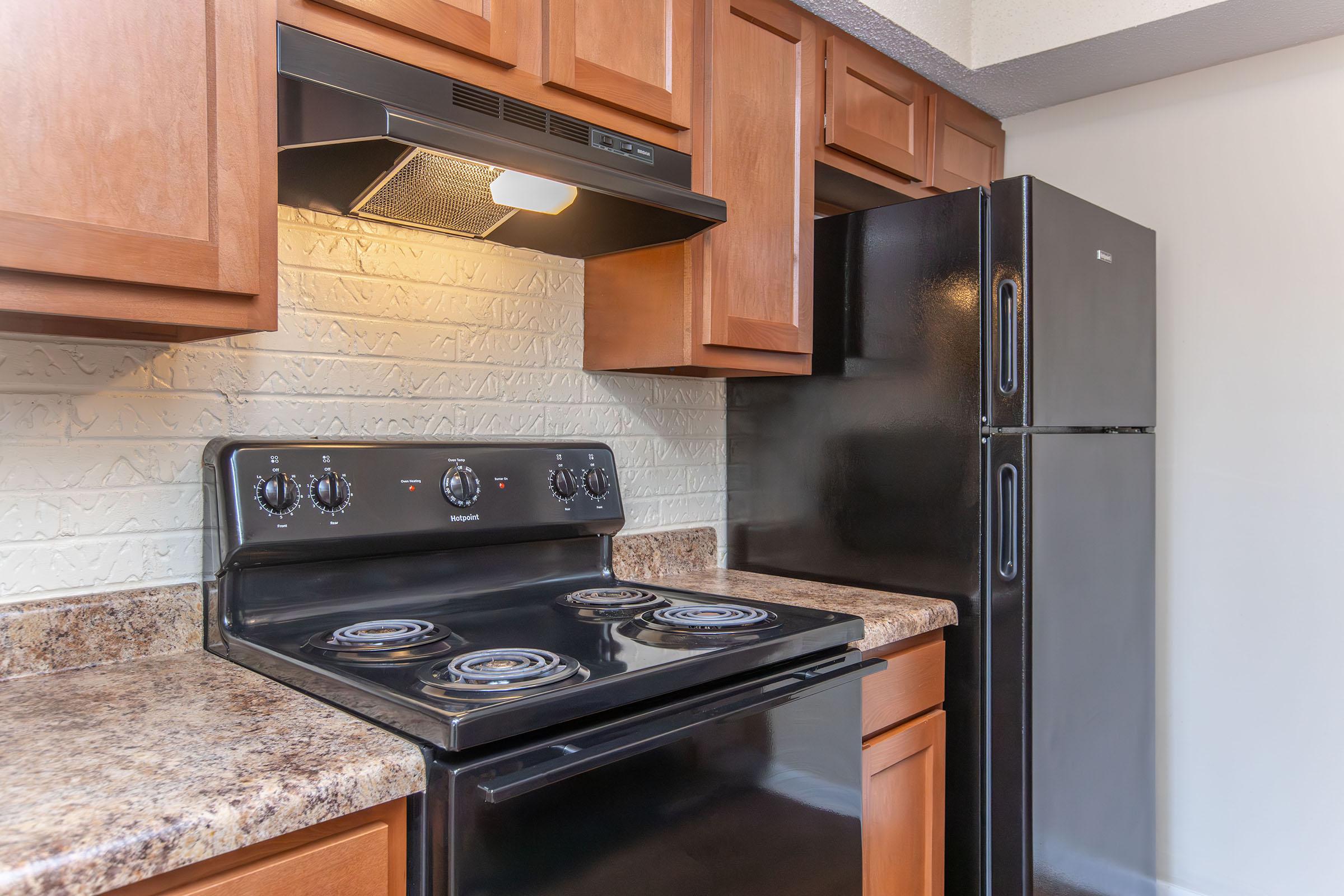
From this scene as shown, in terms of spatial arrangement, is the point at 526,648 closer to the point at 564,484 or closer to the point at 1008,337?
the point at 564,484

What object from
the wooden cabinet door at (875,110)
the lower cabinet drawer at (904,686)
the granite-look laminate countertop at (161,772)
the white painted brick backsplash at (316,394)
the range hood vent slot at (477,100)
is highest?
the wooden cabinet door at (875,110)

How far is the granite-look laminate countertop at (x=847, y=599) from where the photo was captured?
1.54 metres

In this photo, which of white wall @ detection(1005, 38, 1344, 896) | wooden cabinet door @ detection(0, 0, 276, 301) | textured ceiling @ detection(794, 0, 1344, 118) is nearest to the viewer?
wooden cabinet door @ detection(0, 0, 276, 301)

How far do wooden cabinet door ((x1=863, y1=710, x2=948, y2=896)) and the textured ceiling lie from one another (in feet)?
4.86

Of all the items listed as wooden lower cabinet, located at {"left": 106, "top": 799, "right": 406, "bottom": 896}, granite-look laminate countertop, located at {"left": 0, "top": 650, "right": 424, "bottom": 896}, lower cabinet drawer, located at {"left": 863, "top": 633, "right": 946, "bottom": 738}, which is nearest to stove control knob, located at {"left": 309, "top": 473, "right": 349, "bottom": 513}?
granite-look laminate countertop, located at {"left": 0, "top": 650, "right": 424, "bottom": 896}

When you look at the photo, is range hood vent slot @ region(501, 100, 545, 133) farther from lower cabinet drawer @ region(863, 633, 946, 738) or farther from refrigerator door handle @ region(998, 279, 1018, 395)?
lower cabinet drawer @ region(863, 633, 946, 738)

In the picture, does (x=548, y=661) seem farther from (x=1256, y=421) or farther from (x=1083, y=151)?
(x=1083, y=151)

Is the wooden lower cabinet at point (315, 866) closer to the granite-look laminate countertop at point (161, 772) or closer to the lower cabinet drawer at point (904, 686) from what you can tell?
the granite-look laminate countertop at point (161, 772)

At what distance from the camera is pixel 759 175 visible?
5.63ft

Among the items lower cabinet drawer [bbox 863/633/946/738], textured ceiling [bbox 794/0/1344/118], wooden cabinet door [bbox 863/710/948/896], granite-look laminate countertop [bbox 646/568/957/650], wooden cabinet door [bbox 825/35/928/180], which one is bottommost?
wooden cabinet door [bbox 863/710/948/896]

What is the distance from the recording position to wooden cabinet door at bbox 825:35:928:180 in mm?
1903

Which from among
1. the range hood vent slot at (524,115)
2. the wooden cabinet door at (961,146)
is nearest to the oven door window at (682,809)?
the range hood vent slot at (524,115)

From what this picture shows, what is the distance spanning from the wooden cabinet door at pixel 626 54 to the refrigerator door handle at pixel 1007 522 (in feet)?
2.94

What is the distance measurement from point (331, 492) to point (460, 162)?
53 cm
